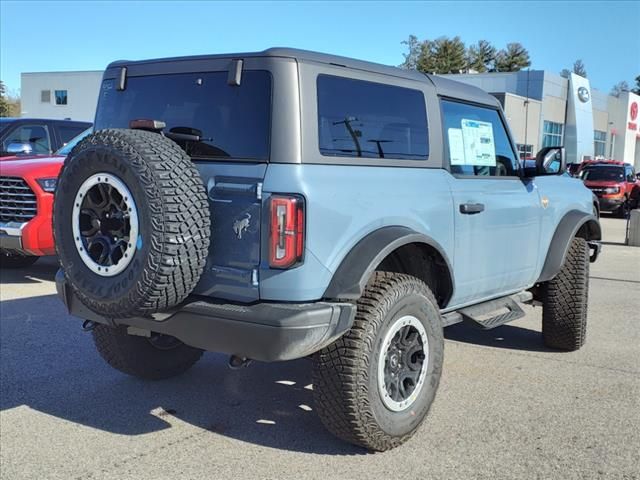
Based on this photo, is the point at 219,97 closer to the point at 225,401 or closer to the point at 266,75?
the point at 266,75

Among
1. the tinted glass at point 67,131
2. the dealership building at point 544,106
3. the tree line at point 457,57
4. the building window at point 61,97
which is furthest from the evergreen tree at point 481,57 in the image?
the tinted glass at point 67,131

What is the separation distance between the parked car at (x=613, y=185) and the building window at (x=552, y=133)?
886 inches

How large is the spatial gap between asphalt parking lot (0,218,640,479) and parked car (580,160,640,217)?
16890 mm

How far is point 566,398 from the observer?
15.0 feet

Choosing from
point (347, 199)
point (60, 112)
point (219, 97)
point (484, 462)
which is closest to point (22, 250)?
point (219, 97)

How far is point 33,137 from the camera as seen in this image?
9.77 m

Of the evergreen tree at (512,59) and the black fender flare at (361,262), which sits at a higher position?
the evergreen tree at (512,59)

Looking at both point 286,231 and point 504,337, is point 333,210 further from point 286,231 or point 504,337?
point 504,337

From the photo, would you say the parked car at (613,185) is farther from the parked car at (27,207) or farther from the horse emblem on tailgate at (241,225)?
the horse emblem on tailgate at (241,225)

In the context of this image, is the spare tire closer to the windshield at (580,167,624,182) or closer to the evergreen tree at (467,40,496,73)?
the windshield at (580,167,624,182)

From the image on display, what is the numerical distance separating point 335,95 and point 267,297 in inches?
45.2

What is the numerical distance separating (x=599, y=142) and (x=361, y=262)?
189 ft


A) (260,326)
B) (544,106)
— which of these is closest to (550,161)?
(260,326)

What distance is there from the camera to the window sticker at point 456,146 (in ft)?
14.3
